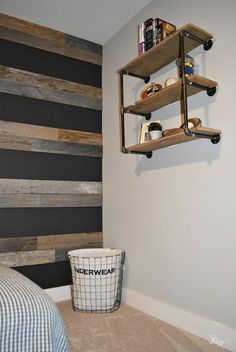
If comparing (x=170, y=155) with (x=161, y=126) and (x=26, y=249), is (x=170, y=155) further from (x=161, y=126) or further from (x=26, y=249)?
(x=26, y=249)

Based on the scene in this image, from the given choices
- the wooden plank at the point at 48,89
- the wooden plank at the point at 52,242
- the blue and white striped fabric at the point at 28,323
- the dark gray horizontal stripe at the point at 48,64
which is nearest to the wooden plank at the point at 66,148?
the wooden plank at the point at 48,89

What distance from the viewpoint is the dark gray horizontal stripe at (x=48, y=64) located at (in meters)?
2.41

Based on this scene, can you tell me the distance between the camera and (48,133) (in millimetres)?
2500

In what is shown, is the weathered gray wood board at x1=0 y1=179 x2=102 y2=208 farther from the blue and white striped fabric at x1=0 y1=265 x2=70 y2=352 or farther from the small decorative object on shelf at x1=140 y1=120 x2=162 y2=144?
the blue and white striped fabric at x1=0 y1=265 x2=70 y2=352

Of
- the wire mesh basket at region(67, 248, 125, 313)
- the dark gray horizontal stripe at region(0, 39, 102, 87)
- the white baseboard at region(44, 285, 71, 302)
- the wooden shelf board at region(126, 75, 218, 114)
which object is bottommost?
the white baseboard at region(44, 285, 71, 302)

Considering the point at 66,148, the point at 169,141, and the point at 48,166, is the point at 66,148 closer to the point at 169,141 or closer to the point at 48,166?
the point at 48,166

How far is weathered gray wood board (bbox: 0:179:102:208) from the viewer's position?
2.30 meters

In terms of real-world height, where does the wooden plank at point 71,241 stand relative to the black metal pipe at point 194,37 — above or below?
below

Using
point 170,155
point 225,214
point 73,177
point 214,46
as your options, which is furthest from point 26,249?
point 214,46

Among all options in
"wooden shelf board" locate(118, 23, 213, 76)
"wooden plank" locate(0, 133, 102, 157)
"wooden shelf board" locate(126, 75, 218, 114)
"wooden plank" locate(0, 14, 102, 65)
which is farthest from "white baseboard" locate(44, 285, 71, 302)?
"wooden plank" locate(0, 14, 102, 65)

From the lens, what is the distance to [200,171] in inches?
70.7

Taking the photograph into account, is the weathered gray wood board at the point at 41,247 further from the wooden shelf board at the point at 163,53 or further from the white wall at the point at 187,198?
the wooden shelf board at the point at 163,53

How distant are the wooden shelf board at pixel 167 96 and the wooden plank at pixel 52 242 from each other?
120cm

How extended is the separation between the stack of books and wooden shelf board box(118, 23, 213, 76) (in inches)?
2.4
